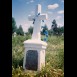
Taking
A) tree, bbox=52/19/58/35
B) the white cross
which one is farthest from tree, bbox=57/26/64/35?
the white cross

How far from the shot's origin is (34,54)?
1.54 metres

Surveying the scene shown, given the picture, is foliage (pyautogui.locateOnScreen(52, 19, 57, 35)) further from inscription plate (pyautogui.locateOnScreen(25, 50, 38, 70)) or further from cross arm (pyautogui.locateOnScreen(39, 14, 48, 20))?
inscription plate (pyautogui.locateOnScreen(25, 50, 38, 70))

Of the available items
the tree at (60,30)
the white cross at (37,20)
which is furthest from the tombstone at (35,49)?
the tree at (60,30)

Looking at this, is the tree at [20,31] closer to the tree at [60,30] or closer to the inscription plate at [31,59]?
the inscription plate at [31,59]

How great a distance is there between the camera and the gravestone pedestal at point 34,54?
1516 mm

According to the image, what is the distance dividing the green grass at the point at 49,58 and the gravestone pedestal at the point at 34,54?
0.03 m

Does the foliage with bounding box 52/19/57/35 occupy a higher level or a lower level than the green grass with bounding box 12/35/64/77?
higher

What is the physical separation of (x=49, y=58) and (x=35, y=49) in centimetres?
14

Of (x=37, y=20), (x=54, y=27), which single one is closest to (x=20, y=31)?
(x=37, y=20)

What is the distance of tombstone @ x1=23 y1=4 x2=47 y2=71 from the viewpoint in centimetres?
152

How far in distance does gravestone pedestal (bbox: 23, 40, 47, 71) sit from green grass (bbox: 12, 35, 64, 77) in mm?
33

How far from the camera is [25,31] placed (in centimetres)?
158
